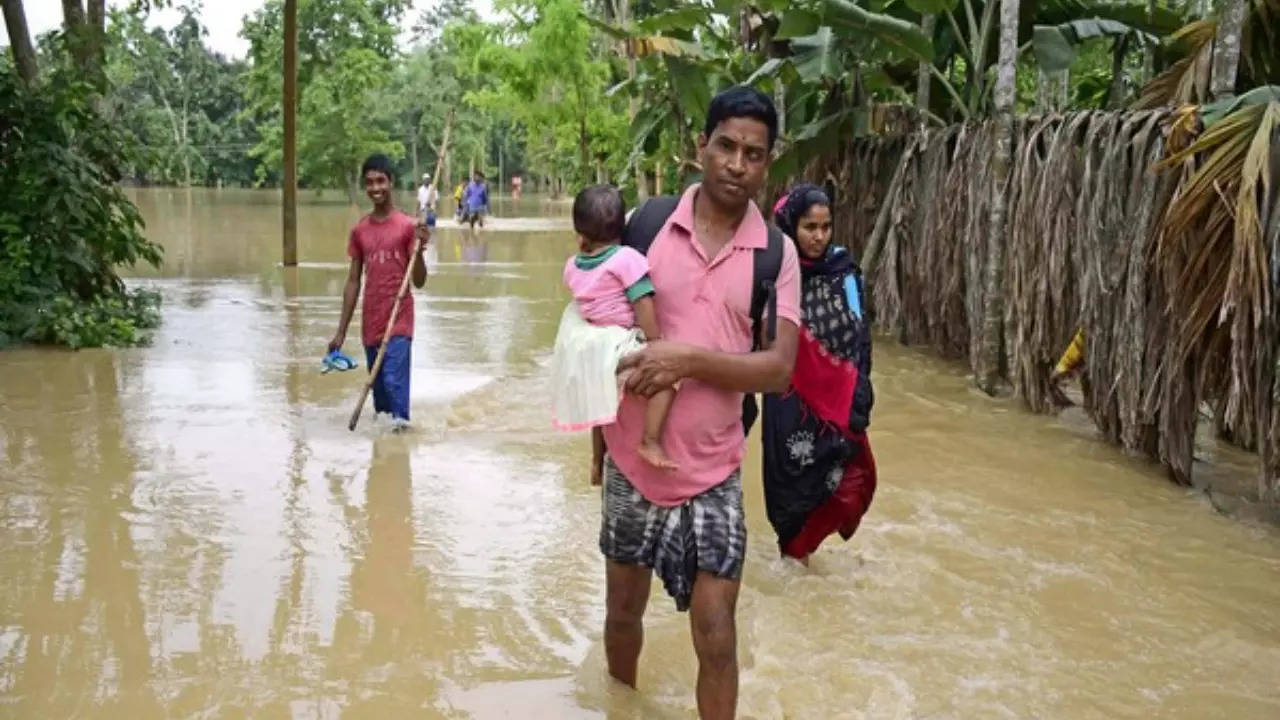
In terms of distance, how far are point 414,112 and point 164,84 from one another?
51.1ft

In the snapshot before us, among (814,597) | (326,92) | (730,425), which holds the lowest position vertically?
(814,597)

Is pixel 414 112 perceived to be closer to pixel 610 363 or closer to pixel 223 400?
pixel 223 400

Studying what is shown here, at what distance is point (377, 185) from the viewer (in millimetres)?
6602

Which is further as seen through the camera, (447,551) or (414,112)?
(414,112)

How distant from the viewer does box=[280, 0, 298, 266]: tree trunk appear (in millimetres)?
14805

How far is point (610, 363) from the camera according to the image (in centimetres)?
299

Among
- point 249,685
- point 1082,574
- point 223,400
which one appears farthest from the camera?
point 223,400

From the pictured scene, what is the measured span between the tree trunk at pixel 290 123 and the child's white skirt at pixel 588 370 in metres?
12.8

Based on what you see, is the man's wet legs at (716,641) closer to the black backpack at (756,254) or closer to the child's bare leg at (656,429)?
the child's bare leg at (656,429)

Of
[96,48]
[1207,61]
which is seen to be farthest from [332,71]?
[1207,61]

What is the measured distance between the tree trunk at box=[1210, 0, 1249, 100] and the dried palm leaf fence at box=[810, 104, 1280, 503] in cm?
38

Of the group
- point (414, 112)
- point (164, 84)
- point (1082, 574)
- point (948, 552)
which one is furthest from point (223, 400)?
point (164, 84)

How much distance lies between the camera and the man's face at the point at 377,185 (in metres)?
6.60

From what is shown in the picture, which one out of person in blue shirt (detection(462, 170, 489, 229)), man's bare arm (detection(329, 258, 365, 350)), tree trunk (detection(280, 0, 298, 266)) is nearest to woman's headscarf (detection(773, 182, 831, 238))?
man's bare arm (detection(329, 258, 365, 350))
